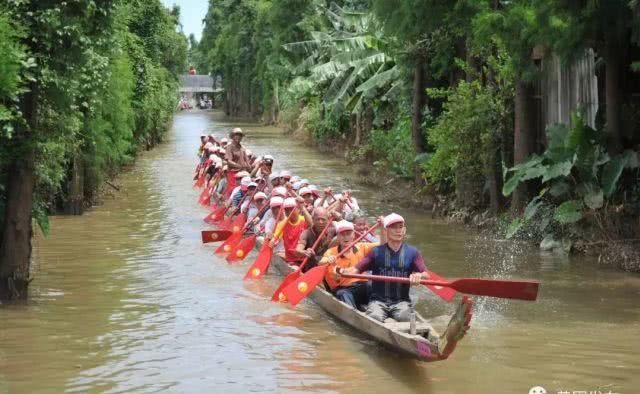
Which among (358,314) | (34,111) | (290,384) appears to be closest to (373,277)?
(358,314)

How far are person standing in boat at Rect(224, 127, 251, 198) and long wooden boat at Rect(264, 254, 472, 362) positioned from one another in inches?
437

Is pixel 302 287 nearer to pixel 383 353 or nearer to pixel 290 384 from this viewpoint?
pixel 383 353

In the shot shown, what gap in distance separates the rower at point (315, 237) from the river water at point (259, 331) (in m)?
0.69

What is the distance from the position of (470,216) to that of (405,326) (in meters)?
10.3

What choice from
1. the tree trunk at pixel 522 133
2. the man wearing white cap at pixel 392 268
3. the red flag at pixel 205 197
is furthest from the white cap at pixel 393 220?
the red flag at pixel 205 197

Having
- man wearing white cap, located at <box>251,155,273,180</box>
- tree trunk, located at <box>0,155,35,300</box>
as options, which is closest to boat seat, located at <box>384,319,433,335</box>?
tree trunk, located at <box>0,155,35,300</box>

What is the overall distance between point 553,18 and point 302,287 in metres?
5.26

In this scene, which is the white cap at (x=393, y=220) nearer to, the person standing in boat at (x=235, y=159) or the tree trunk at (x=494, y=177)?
the tree trunk at (x=494, y=177)

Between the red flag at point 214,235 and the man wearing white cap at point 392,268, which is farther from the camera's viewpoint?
the red flag at point 214,235

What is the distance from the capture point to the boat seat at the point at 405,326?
1077 cm

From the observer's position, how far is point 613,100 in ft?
53.1

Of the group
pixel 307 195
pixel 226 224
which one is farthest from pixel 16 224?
pixel 226 224

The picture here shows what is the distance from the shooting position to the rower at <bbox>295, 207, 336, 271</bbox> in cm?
1441

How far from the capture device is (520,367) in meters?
10.8
